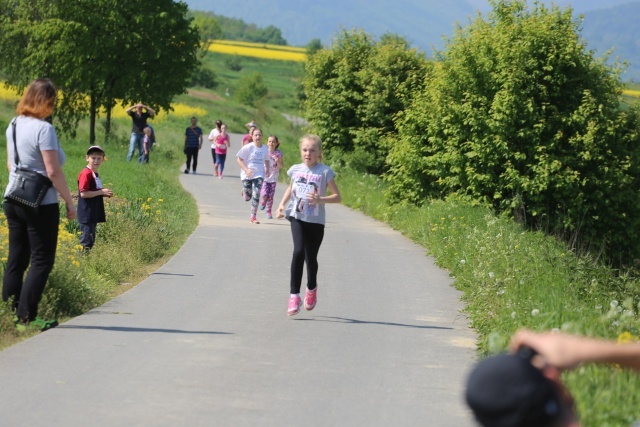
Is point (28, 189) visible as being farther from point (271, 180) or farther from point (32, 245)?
point (271, 180)

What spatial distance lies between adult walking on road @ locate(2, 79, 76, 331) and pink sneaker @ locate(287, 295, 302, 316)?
2.37 metres

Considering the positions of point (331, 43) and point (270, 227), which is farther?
point (331, 43)

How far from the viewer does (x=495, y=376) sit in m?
2.49

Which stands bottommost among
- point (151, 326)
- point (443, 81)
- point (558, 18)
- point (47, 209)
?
point (151, 326)

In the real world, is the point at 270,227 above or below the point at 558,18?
below

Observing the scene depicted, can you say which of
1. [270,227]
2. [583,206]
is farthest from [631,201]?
[270,227]

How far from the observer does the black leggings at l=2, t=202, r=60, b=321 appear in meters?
9.05

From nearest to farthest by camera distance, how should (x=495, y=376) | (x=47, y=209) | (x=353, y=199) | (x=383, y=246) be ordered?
(x=495, y=376) < (x=47, y=209) < (x=383, y=246) < (x=353, y=199)

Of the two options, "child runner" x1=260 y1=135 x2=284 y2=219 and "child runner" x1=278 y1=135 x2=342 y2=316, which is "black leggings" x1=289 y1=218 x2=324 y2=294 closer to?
"child runner" x1=278 y1=135 x2=342 y2=316

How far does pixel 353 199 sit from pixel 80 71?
1809cm

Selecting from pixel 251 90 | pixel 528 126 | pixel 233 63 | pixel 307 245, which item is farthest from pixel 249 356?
pixel 233 63

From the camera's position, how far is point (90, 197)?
1273cm

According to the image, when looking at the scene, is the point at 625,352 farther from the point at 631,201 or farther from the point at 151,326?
the point at 631,201

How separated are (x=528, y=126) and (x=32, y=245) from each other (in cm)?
1453
